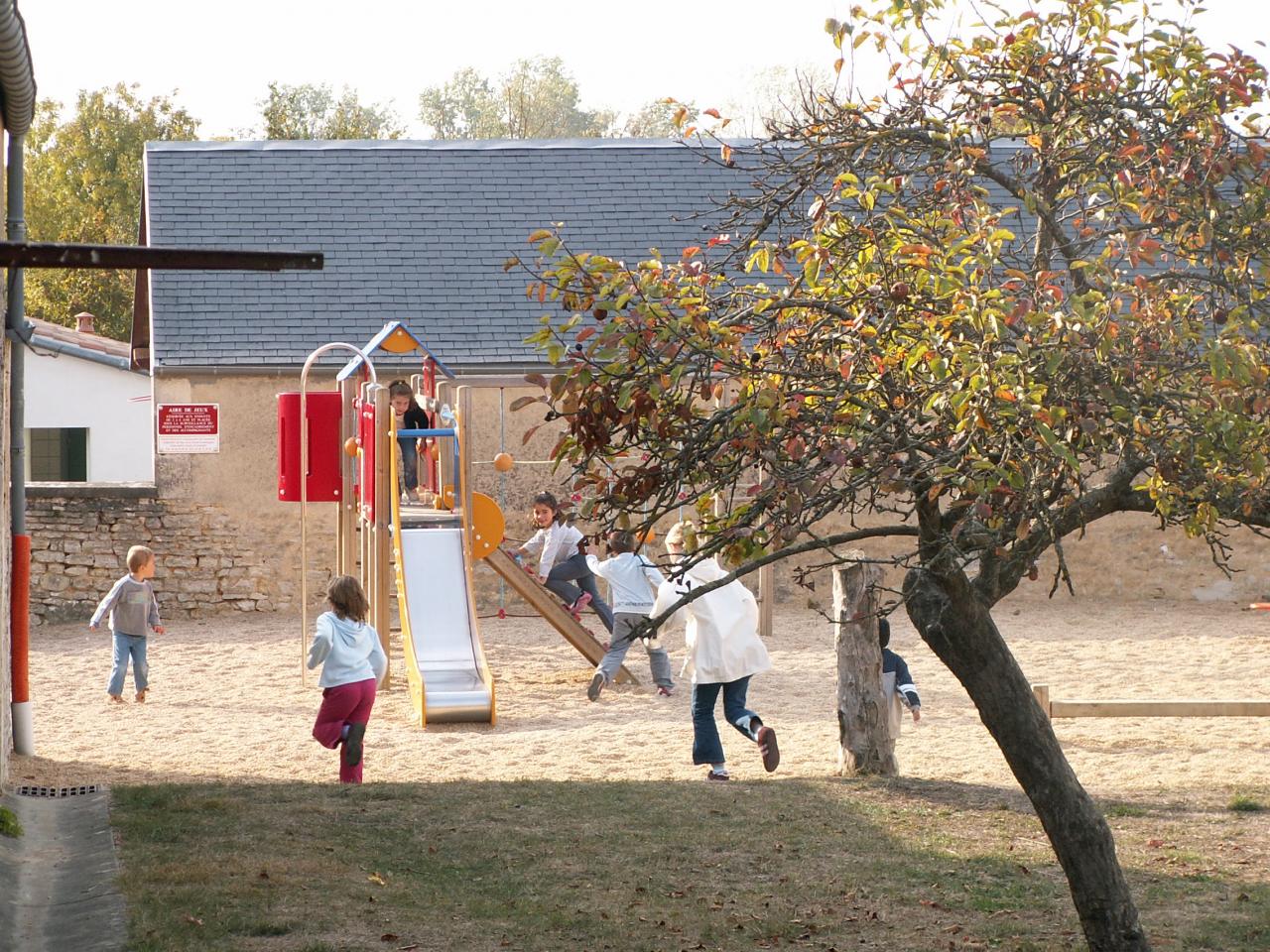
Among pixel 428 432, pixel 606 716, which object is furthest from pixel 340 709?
pixel 428 432

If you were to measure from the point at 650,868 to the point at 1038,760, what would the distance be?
1.94 meters

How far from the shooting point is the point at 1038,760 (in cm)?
536

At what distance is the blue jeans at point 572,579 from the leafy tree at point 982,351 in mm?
8472

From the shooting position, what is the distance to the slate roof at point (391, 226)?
17.7m

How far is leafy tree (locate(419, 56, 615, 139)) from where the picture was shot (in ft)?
201

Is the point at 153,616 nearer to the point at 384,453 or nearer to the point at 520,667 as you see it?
the point at 384,453

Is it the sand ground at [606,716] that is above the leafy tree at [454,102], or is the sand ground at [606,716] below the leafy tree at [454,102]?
below

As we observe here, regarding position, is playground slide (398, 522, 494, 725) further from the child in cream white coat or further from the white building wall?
the white building wall

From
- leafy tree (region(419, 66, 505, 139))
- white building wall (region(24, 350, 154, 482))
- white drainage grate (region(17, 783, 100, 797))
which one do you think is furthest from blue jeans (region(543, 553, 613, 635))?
leafy tree (region(419, 66, 505, 139))

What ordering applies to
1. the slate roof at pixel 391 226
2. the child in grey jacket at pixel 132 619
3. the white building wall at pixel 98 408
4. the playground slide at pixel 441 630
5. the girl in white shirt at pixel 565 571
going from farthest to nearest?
the white building wall at pixel 98 408, the slate roof at pixel 391 226, the girl in white shirt at pixel 565 571, the child in grey jacket at pixel 132 619, the playground slide at pixel 441 630

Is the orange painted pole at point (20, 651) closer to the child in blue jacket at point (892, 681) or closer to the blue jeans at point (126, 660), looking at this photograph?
the blue jeans at point (126, 660)

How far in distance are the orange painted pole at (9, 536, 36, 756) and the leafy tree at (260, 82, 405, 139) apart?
28.8 m

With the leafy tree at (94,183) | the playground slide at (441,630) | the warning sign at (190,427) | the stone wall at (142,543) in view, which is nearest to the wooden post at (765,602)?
the playground slide at (441,630)

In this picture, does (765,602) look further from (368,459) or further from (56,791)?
(56,791)
